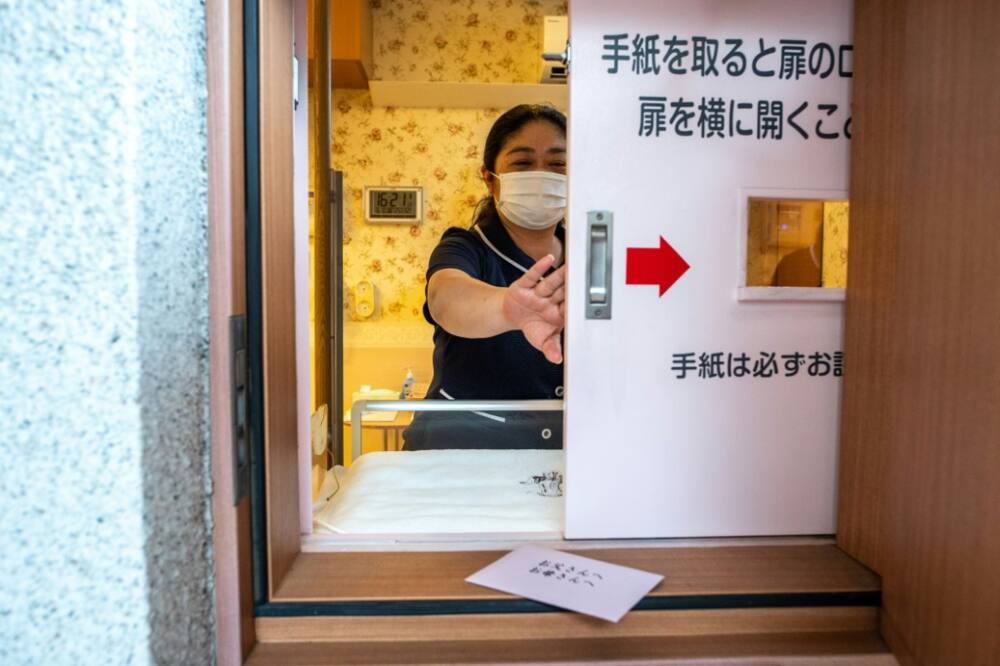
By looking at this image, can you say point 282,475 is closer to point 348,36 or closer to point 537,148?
point 537,148

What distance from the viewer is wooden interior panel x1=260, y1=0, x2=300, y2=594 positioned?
66 cm

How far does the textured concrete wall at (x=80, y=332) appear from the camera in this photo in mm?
432

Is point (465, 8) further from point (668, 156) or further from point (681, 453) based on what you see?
point (681, 453)

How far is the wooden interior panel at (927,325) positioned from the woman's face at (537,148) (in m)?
0.95

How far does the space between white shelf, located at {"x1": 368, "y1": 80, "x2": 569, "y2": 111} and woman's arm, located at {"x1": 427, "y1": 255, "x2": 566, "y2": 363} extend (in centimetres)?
140

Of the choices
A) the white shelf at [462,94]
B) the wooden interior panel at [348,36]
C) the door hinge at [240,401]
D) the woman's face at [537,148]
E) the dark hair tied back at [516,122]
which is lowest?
the door hinge at [240,401]

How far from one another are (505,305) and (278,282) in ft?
1.61

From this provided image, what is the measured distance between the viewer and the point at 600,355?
0.82 metres

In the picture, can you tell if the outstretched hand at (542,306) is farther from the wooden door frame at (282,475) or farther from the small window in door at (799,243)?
the small window in door at (799,243)

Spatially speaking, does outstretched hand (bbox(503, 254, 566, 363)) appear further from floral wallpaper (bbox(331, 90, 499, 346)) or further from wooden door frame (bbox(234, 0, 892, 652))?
floral wallpaper (bbox(331, 90, 499, 346))

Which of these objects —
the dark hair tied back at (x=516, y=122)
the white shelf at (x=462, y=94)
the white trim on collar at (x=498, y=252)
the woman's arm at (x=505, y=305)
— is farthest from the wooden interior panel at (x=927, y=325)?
the white shelf at (x=462, y=94)

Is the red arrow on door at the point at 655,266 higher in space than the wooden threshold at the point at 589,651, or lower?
higher

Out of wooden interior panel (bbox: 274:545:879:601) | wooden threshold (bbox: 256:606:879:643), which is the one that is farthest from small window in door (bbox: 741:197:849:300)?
wooden threshold (bbox: 256:606:879:643)

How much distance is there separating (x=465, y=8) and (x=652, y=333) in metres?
2.60
